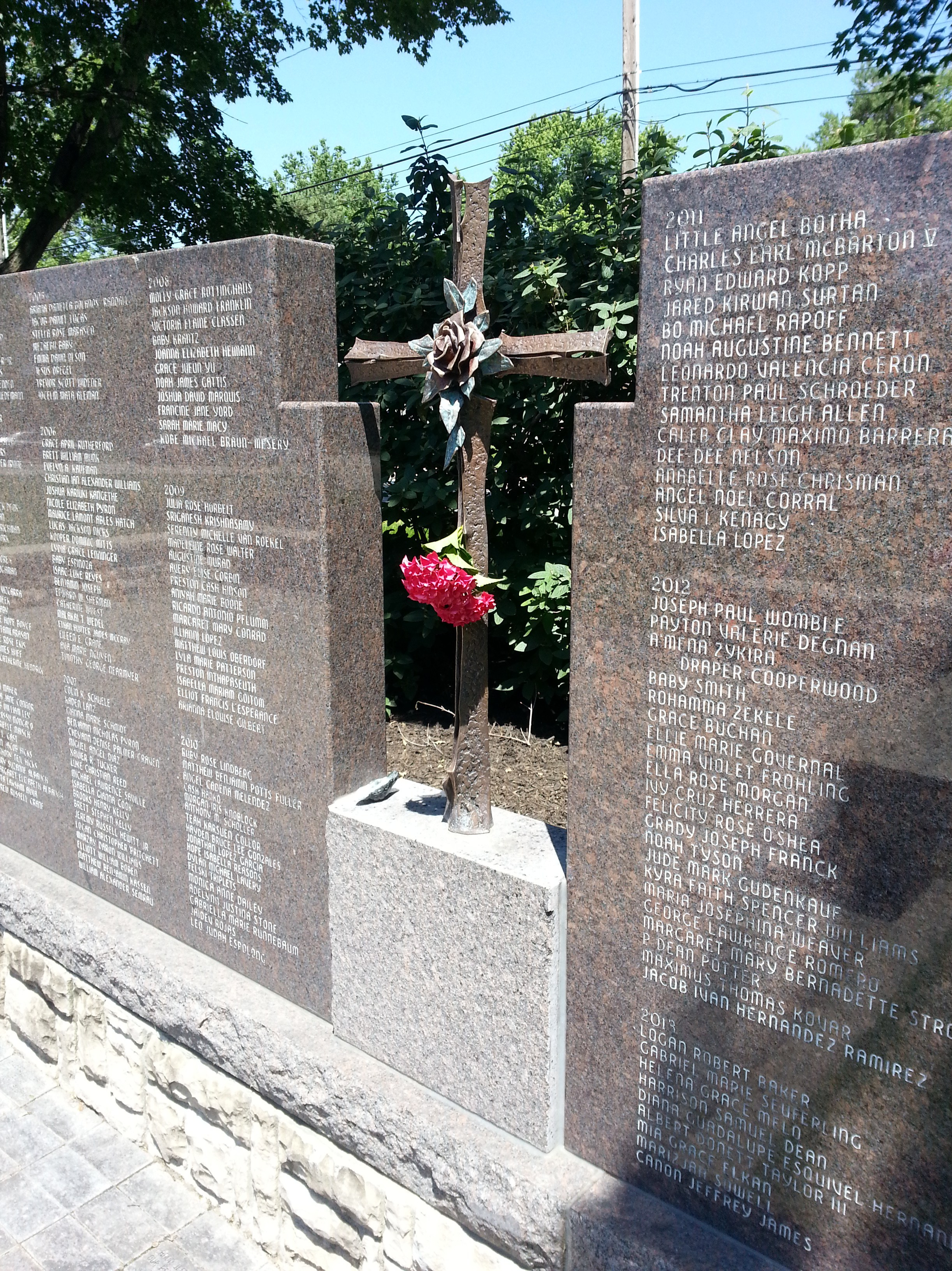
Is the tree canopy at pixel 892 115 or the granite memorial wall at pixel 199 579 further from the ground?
the tree canopy at pixel 892 115

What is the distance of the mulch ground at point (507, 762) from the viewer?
12.6 feet

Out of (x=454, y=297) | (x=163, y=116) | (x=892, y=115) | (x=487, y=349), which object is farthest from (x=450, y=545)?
(x=892, y=115)

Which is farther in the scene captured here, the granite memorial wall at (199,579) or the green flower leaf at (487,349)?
the granite memorial wall at (199,579)

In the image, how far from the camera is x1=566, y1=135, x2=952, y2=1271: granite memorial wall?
169cm

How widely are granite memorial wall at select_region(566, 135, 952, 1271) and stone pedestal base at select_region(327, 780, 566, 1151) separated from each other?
15cm

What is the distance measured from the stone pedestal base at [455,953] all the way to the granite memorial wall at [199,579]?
0.16 meters

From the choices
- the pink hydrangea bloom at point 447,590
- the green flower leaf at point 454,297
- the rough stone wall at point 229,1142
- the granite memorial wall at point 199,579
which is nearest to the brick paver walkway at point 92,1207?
the rough stone wall at point 229,1142

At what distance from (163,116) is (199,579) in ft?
22.9

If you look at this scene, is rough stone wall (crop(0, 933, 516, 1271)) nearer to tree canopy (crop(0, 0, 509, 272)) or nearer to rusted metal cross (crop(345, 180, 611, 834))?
rusted metal cross (crop(345, 180, 611, 834))

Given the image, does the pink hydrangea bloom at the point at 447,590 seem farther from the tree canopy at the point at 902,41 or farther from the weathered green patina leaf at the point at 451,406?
the tree canopy at the point at 902,41

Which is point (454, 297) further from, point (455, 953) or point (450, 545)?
point (455, 953)

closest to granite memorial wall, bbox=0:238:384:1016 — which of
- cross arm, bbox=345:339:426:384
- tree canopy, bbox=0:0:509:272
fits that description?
cross arm, bbox=345:339:426:384

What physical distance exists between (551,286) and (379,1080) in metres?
3.12

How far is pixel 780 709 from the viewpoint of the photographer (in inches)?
74.3
